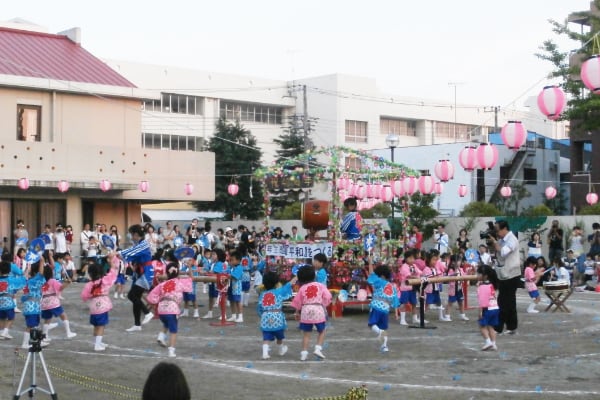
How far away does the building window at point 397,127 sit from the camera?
210 ft

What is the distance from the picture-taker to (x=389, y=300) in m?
13.3

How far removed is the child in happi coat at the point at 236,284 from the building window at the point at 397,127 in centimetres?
4741

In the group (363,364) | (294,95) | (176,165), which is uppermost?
(294,95)

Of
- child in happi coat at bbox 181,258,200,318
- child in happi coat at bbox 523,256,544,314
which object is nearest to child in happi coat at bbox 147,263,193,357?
child in happi coat at bbox 181,258,200,318

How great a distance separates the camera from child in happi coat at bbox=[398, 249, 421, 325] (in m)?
16.4

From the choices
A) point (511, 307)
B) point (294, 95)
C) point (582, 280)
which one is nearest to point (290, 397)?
point (511, 307)

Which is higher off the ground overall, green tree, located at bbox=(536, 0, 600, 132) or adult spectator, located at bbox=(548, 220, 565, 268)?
green tree, located at bbox=(536, 0, 600, 132)

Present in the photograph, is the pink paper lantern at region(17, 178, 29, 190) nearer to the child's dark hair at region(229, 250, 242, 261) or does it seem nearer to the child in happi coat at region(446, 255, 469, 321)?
the child's dark hair at region(229, 250, 242, 261)

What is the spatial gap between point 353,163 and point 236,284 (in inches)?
181

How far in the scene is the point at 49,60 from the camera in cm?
3222

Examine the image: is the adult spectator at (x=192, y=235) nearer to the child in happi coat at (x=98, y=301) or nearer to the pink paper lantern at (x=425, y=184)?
the pink paper lantern at (x=425, y=184)

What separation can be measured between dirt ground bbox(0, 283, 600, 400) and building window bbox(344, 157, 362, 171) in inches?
160

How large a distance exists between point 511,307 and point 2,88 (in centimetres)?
2159

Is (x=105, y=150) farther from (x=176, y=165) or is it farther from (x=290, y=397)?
(x=290, y=397)
